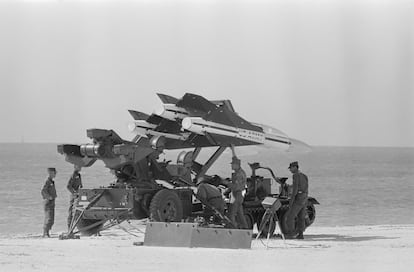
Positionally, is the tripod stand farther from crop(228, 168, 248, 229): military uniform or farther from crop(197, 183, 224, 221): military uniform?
crop(197, 183, 224, 221): military uniform

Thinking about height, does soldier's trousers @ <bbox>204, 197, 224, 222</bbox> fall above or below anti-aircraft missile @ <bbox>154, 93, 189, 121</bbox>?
below

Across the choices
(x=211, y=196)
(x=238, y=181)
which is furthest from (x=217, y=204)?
(x=238, y=181)

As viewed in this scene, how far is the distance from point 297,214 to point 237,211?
1412mm

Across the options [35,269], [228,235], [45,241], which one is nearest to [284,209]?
[228,235]

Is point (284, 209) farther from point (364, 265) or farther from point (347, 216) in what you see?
point (347, 216)

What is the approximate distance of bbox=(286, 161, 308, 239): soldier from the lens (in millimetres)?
17812

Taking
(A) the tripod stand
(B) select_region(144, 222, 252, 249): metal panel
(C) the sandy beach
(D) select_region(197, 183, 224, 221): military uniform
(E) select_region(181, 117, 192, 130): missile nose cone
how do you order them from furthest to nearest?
(E) select_region(181, 117, 192, 130): missile nose cone, (D) select_region(197, 183, 224, 221): military uniform, (A) the tripod stand, (B) select_region(144, 222, 252, 249): metal panel, (C) the sandy beach

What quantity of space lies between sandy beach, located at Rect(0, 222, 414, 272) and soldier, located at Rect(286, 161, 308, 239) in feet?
1.41

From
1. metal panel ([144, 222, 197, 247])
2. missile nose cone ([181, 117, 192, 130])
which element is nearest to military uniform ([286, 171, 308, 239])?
missile nose cone ([181, 117, 192, 130])

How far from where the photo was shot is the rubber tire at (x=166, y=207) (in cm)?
1720

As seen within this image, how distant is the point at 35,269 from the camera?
1253 centimetres

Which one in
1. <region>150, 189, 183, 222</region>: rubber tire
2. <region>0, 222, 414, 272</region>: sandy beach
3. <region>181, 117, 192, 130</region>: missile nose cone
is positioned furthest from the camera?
<region>181, 117, 192, 130</region>: missile nose cone

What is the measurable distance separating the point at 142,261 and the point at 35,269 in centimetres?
166

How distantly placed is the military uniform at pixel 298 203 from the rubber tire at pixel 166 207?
7.03ft
